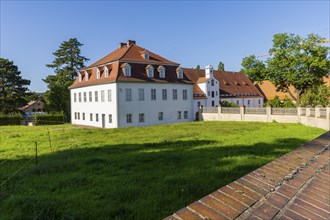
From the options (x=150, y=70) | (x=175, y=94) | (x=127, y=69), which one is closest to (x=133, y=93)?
(x=127, y=69)

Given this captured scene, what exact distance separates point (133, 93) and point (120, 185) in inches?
1096

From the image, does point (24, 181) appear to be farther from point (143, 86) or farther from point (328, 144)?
point (143, 86)

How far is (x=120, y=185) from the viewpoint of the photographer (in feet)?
21.6

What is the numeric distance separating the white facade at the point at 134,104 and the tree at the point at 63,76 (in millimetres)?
14172

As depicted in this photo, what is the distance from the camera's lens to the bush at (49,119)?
44.3m

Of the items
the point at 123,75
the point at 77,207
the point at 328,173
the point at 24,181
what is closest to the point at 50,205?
the point at 77,207

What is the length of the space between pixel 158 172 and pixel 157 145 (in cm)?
616

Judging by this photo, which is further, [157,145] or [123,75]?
[123,75]

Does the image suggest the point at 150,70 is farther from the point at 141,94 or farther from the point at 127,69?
the point at 141,94

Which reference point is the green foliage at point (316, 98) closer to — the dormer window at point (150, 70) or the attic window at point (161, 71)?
the attic window at point (161, 71)

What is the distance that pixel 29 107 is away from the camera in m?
80.2

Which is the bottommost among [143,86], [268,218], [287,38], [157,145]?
[157,145]

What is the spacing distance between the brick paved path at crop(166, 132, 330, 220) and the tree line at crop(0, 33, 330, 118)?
3766cm

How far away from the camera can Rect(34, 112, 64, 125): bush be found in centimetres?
4428
